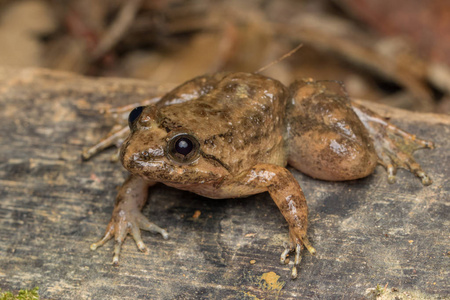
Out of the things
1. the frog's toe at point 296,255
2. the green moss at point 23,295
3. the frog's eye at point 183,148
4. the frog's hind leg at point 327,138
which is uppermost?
the frog's eye at point 183,148

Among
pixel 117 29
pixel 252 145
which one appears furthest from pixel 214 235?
pixel 117 29

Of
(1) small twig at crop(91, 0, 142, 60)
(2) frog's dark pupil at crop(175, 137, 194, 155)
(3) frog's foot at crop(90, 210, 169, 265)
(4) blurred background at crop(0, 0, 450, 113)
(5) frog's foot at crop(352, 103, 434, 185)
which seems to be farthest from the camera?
(1) small twig at crop(91, 0, 142, 60)

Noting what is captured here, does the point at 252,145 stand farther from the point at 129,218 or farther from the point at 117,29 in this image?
the point at 117,29

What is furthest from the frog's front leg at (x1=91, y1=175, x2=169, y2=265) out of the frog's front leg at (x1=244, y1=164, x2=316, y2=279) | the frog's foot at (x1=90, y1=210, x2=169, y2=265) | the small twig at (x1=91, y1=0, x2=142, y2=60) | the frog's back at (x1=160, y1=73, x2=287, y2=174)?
the small twig at (x1=91, y1=0, x2=142, y2=60)

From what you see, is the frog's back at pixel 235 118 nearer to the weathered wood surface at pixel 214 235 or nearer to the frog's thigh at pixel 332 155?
the frog's thigh at pixel 332 155

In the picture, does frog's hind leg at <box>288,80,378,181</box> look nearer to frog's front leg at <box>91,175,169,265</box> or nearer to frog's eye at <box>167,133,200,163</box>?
frog's eye at <box>167,133,200,163</box>

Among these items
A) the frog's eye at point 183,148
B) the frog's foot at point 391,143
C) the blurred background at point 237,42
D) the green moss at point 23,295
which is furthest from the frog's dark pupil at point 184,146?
the blurred background at point 237,42

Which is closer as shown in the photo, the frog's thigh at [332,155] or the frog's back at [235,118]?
the frog's back at [235,118]

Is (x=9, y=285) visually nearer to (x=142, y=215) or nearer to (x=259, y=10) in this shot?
(x=142, y=215)
